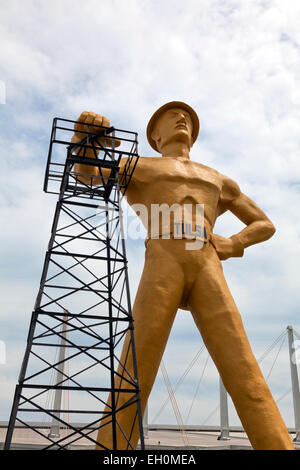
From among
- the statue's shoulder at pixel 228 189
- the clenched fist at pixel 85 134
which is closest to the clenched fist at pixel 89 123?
the clenched fist at pixel 85 134

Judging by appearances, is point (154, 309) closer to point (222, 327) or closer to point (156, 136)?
point (222, 327)

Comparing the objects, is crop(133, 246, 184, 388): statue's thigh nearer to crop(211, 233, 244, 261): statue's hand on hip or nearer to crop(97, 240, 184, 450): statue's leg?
crop(97, 240, 184, 450): statue's leg

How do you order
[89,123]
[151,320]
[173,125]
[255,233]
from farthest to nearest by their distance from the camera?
[173,125]
[255,233]
[89,123]
[151,320]

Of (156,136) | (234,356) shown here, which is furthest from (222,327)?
(156,136)

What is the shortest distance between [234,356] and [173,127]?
4180mm

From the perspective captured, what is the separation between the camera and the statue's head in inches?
316

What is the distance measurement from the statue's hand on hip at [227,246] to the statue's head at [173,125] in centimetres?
193

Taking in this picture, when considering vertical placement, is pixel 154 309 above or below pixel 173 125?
below

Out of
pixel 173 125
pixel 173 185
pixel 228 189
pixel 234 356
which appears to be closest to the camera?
pixel 234 356

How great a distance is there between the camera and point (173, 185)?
7195mm

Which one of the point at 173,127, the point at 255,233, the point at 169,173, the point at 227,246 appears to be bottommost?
the point at 227,246

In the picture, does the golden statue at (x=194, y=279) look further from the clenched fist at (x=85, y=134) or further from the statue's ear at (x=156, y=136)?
the statue's ear at (x=156, y=136)

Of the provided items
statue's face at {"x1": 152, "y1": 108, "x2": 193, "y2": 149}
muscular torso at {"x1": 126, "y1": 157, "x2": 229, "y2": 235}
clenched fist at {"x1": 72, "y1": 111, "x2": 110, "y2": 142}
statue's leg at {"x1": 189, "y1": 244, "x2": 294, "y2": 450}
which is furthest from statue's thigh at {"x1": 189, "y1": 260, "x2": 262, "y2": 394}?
clenched fist at {"x1": 72, "y1": 111, "x2": 110, "y2": 142}
